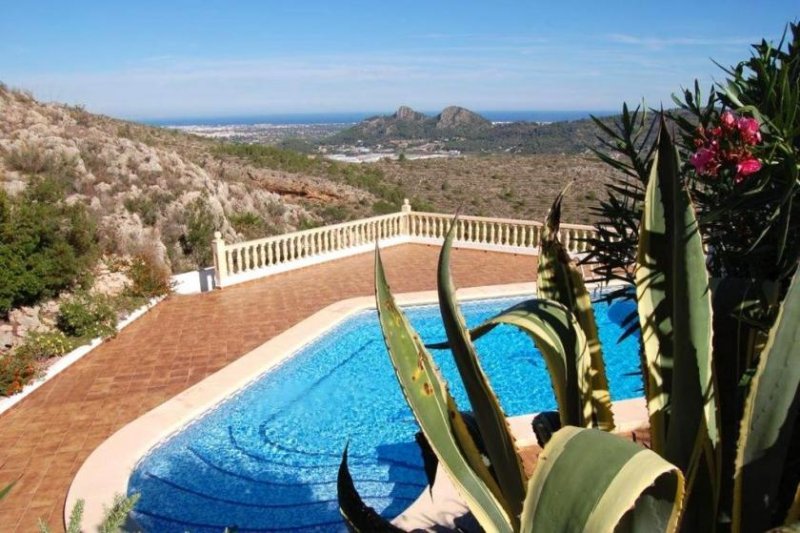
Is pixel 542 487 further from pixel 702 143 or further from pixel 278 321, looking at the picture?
pixel 278 321

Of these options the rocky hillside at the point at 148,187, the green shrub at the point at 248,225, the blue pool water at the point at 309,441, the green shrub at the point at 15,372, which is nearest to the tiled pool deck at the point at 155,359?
the green shrub at the point at 15,372

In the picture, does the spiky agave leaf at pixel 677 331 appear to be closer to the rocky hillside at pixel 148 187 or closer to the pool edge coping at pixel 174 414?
the pool edge coping at pixel 174 414

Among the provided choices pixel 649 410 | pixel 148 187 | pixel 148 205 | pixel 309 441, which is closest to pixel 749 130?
pixel 649 410

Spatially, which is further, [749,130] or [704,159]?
[704,159]

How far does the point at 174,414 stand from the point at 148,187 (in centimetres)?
1135

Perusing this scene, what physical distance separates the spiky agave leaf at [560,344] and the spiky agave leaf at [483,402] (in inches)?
3.5

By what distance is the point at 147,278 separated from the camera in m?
9.77

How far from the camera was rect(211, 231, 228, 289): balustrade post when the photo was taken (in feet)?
34.9

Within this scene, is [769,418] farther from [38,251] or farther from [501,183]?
[501,183]

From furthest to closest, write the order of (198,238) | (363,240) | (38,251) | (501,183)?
(501,183)
(363,240)
(198,238)
(38,251)

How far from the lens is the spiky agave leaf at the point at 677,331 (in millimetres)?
1579

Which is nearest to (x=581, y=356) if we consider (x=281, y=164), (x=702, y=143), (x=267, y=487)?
(x=702, y=143)

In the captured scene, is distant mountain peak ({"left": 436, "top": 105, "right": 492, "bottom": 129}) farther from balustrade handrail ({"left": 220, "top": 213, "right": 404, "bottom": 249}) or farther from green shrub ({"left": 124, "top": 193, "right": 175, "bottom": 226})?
balustrade handrail ({"left": 220, "top": 213, "right": 404, "bottom": 249})

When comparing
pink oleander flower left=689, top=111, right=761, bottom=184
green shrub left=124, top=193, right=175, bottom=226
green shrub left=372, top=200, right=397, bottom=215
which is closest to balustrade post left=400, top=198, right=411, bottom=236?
green shrub left=372, top=200, right=397, bottom=215
